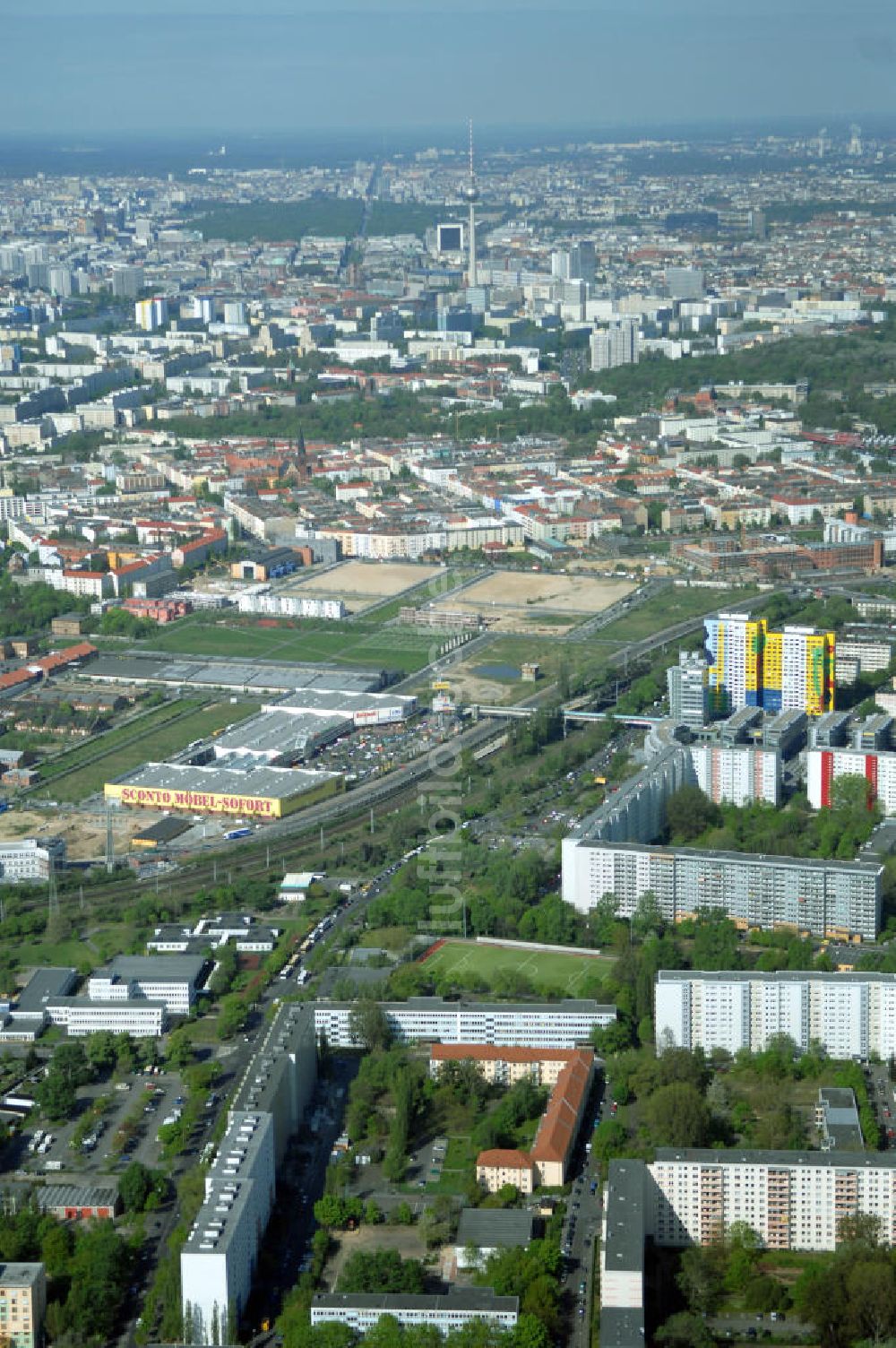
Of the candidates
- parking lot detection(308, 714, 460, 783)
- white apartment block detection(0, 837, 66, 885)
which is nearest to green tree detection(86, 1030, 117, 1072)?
white apartment block detection(0, 837, 66, 885)

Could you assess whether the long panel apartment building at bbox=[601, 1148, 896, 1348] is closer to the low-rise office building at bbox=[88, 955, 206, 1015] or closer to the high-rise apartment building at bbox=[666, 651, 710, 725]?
the low-rise office building at bbox=[88, 955, 206, 1015]

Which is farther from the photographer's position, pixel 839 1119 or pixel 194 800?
pixel 194 800

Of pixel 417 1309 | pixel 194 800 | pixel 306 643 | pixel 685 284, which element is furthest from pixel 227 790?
pixel 685 284

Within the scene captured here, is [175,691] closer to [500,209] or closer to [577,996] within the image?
[577,996]

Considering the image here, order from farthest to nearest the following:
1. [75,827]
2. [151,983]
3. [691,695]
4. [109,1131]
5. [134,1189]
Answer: [691,695]
[75,827]
[151,983]
[109,1131]
[134,1189]

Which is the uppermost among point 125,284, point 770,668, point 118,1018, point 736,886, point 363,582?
point 125,284

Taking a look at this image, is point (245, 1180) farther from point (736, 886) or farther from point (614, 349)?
point (614, 349)

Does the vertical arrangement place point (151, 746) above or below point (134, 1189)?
below
